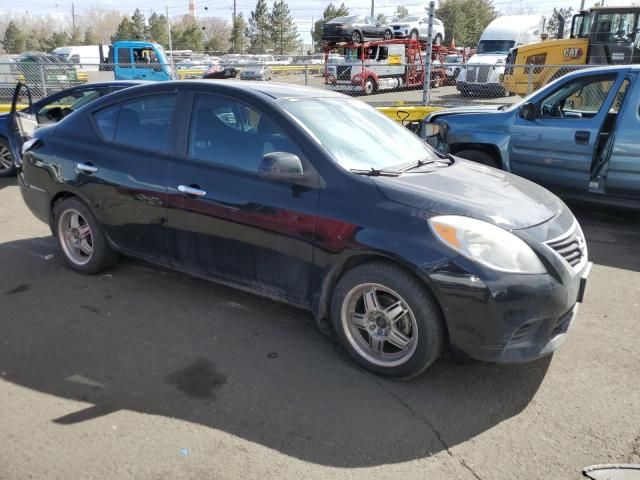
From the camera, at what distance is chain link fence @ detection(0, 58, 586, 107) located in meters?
14.7

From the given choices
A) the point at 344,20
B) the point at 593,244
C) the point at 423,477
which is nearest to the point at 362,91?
the point at 344,20

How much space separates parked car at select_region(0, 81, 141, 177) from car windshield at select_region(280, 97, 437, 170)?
15.4 feet

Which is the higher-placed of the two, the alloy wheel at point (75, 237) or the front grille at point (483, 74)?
the front grille at point (483, 74)

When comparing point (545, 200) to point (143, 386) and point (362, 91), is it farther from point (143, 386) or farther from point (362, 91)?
point (362, 91)

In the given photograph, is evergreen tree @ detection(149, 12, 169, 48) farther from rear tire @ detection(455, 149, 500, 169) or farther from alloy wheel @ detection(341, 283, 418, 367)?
alloy wheel @ detection(341, 283, 418, 367)

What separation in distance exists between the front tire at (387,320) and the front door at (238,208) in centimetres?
34

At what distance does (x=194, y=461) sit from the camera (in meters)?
2.54

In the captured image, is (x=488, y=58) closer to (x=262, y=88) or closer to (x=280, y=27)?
(x=262, y=88)

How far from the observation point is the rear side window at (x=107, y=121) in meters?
4.39

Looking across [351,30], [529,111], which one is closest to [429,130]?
[529,111]

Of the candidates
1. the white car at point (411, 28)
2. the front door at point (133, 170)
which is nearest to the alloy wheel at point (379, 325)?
the front door at point (133, 170)

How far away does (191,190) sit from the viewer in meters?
3.81

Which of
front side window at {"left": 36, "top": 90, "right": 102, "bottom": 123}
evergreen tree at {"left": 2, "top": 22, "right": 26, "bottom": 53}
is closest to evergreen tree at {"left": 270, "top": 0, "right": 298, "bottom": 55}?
evergreen tree at {"left": 2, "top": 22, "right": 26, "bottom": 53}

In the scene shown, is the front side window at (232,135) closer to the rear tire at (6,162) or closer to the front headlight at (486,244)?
the front headlight at (486,244)
